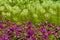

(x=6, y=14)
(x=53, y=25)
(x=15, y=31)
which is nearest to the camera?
(x=15, y=31)

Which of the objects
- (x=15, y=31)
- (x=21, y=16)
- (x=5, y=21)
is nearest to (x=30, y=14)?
(x=21, y=16)

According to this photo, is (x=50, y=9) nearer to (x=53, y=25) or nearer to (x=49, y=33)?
(x=53, y=25)

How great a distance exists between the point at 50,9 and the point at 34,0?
1.24 metres

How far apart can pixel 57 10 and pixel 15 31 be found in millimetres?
1489

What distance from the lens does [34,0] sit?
6.74 meters

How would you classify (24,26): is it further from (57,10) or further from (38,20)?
(57,10)

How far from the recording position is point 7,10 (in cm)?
574

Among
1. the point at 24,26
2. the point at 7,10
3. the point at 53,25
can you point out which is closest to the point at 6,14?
the point at 7,10

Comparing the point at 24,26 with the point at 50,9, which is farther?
the point at 50,9

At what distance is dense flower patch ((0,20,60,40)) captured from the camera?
4.48m

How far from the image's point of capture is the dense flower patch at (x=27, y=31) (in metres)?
4.48

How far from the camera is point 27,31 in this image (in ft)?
15.3

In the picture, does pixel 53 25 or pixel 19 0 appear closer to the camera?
pixel 53 25

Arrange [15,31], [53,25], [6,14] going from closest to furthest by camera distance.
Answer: [15,31] → [53,25] → [6,14]
